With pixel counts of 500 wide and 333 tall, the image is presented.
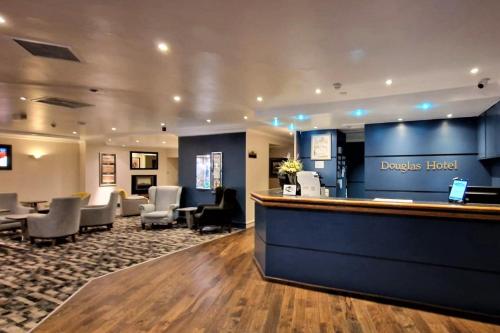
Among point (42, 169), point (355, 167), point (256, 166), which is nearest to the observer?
point (256, 166)

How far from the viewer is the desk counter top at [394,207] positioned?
2.88 m

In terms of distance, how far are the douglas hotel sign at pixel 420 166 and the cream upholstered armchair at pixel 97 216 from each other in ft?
21.8

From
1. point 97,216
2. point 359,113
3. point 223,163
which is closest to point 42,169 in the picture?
point 97,216

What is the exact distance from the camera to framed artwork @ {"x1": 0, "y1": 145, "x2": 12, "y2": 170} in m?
9.18

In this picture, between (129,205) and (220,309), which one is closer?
(220,309)

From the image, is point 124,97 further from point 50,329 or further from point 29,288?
point 50,329

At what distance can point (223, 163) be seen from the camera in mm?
8211

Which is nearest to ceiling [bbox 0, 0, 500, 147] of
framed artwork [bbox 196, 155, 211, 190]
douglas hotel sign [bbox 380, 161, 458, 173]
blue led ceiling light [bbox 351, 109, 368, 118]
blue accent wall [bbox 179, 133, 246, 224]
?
blue led ceiling light [bbox 351, 109, 368, 118]

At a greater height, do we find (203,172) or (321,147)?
(321,147)

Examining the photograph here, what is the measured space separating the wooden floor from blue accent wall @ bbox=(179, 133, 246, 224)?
3866mm

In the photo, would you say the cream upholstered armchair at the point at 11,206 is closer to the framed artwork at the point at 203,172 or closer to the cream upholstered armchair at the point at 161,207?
the cream upholstered armchair at the point at 161,207

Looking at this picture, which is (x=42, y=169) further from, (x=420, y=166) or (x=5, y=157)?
(x=420, y=166)

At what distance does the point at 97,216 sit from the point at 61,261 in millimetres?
2526

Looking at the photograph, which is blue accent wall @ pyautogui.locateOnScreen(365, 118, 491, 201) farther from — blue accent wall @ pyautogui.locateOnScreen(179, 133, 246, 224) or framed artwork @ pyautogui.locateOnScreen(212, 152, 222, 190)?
framed artwork @ pyautogui.locateOnScreen(212, 152, 222, 190)
